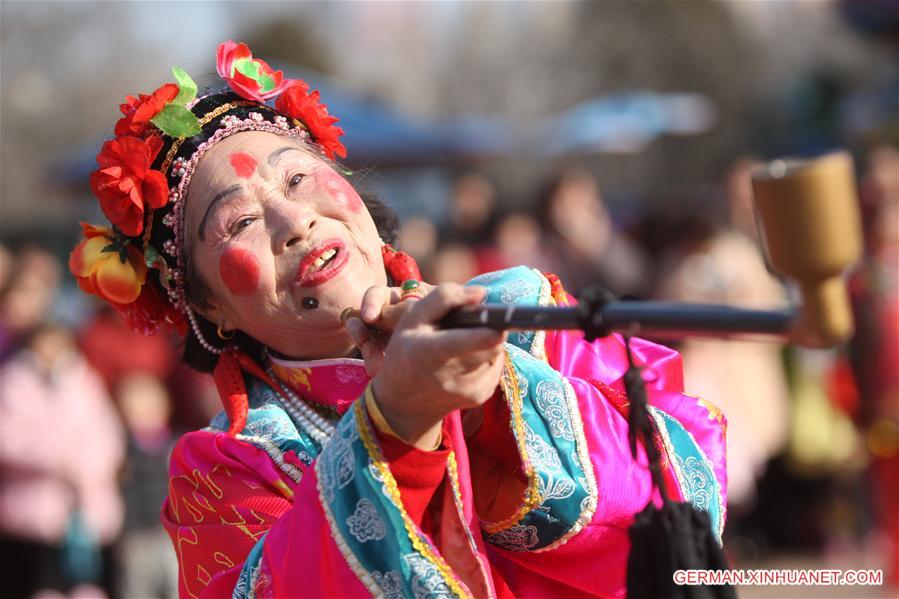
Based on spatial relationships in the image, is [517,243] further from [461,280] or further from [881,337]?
[881,337]

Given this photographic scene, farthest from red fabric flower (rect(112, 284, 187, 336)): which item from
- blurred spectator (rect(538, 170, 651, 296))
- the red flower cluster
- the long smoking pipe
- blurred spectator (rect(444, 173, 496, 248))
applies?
blurred spectator (rect(444, 173, 496, 248))

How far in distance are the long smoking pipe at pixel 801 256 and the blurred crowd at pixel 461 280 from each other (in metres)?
4.74

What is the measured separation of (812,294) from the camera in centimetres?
146

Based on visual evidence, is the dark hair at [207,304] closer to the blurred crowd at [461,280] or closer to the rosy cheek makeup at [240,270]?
the rosy cheek makeup at [240,270]

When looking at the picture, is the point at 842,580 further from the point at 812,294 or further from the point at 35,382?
the point at 35,382

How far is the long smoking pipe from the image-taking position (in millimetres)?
1393

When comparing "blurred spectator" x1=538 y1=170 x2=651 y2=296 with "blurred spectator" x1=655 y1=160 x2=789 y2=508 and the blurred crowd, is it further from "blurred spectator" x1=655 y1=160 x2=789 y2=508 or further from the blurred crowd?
"blurred spectator" x1=655 y1=160 x2=789 y2=508

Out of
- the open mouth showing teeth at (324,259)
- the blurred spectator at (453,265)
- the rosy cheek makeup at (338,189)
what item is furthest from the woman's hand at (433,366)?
the blurred spectator at (453,265)

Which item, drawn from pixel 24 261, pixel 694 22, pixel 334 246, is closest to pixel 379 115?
pixel 24 261

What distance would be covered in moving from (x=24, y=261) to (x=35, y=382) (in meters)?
1.07

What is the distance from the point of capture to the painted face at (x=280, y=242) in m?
2.33

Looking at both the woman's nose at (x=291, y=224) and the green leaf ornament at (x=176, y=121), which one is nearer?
the woman's nose at (x=291, y=224)

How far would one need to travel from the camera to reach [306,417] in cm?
245

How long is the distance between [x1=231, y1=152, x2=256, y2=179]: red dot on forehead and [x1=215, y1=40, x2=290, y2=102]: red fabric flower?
232 mm
